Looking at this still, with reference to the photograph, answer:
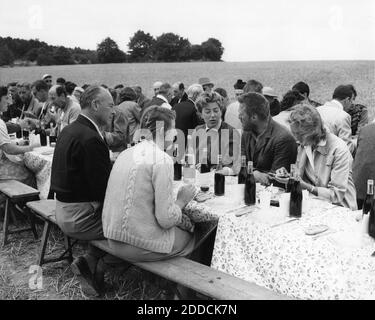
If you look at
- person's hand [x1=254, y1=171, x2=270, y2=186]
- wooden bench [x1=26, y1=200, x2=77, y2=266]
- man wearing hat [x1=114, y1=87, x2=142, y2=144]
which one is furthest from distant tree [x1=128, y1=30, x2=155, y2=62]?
person's hand [x1=254, y1=171, x2=270, y2=186]

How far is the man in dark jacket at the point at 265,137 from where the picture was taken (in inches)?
148

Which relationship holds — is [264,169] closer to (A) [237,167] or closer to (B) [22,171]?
(A) [237,167]

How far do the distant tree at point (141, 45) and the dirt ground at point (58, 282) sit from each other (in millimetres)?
44967

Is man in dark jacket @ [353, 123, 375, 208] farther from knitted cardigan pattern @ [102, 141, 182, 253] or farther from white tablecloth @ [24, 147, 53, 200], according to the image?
white tablecloth @ [24, 147, 53, 200]

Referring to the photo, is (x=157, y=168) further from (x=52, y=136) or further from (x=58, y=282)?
(x=52, y=136)

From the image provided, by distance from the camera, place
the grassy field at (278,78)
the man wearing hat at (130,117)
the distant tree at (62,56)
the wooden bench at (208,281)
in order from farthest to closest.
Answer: the distant tree at (62,56) < the grassy field at (278,78) < the man wearing hat at (130,117) < the wooden bench at (208,281)

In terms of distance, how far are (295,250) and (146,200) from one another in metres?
1.01

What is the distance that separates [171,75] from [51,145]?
2599 centimetres

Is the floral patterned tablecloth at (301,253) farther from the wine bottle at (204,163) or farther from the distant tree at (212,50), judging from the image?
the distant tree at (212,50)

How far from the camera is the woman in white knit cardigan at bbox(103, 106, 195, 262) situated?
8.91ft

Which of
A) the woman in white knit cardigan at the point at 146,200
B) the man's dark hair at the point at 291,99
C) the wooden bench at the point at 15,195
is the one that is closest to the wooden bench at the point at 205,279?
the woman in white knit cardigan at the point at 146,200

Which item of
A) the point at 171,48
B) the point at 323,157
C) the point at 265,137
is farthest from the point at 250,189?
the point at 171,48

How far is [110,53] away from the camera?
47.8 m

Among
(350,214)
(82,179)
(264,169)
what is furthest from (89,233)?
(350,214)
